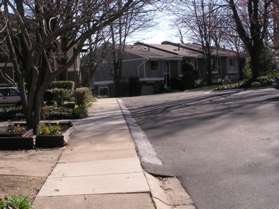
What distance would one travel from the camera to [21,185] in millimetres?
9008

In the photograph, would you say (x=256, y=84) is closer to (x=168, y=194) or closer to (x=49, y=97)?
(x=49, y=97)

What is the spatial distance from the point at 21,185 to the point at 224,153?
446 cm

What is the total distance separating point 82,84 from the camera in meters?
45.4

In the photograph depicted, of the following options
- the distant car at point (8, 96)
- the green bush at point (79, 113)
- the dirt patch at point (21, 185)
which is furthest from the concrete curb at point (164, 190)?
the distant car at point (8, 96)

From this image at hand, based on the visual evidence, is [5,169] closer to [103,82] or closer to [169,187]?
[169,187]

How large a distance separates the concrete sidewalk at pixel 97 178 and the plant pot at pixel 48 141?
10.5 inches

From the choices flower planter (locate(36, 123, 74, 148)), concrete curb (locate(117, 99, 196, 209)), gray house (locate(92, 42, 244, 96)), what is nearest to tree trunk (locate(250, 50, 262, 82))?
gray house (locate(92, 42, 244, 96))

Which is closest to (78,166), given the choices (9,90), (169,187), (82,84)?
(169,187)

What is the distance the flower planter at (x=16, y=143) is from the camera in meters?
13.8

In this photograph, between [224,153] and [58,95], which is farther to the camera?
[58,95]

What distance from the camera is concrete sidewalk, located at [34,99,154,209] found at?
7.76m

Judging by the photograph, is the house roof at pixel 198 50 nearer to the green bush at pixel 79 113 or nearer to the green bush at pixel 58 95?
the green bush at pixel 58 95

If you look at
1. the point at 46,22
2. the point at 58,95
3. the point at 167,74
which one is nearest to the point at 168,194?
the point at 46,22

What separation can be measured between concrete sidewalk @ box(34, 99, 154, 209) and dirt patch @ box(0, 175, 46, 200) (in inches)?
5.3
